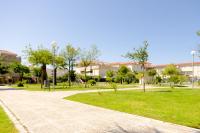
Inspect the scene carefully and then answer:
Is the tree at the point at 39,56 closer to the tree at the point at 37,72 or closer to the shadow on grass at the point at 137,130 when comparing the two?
the tree at the point at 37,72

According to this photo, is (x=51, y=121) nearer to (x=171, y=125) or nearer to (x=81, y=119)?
(x=81, y=119)

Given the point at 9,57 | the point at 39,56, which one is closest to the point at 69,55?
the point at 39,56

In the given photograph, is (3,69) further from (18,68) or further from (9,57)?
(9,57)

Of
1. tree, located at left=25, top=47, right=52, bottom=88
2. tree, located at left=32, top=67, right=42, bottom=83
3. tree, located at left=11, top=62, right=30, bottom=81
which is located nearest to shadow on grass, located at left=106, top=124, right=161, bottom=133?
tree, located at left=25, top=47, right=52, bottom=88

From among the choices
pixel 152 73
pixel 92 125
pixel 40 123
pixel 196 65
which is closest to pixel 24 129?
pixel 40 123

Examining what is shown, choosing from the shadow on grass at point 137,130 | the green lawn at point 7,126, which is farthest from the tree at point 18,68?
the shadow on grass at point 137,130

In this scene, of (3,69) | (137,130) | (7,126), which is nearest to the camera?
(137,130)

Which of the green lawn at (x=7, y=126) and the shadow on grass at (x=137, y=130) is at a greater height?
the green lawn at (x=7, y=126)

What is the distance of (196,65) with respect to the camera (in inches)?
4161

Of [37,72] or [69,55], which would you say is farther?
[37,72]

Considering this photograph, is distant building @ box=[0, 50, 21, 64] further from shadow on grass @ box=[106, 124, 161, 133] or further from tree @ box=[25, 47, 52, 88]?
shadow on grass @ box=[106, 124, 161, 133]

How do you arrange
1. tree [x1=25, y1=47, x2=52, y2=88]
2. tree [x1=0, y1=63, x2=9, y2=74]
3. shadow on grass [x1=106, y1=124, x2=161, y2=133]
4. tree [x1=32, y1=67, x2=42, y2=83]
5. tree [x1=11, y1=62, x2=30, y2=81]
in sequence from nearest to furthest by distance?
shadow on grass [x1=106, y1=124, x2=161, y2=133]
tree [x1=25, y1=47, x2=52, y2=88]
tree [x1=32, y1=67, x2=42, y2=83]
tree [x1=0, y1=63, x2=9, y2=74]
tree [x1=11, y1=62, x2=30, y2=81]

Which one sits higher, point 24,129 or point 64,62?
point 64,62

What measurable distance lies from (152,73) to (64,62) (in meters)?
32.9
